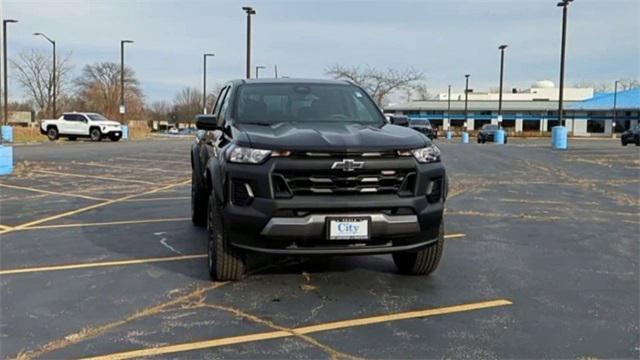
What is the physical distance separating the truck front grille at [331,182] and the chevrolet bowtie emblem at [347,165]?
0.03 m

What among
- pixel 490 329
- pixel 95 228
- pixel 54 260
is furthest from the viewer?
pixel 95 228

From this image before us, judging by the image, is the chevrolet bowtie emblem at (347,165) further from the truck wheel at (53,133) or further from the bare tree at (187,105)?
the bare tree at (187,105)

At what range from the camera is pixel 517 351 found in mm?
3922

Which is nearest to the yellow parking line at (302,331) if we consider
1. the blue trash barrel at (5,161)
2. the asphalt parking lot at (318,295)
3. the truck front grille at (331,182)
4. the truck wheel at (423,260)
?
the asphalt parking lot at (318,295)

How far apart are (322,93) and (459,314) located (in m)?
2.75

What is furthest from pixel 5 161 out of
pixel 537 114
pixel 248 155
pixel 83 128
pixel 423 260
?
pixel 537 114

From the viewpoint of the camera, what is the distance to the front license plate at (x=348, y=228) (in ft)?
15.4

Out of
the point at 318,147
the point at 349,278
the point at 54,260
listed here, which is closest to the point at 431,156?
the point at 318,147

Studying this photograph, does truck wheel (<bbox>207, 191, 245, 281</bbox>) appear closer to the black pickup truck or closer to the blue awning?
the black pickup truck

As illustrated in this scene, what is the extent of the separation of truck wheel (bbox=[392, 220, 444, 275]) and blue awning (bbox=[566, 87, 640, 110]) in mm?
80527

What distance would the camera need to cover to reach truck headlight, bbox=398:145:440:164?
16.1 ft

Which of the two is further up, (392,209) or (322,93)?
(322,93)

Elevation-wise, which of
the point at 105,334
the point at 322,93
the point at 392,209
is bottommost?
the point at 105,334

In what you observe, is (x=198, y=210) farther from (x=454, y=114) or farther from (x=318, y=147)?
(x=454, y=114)
